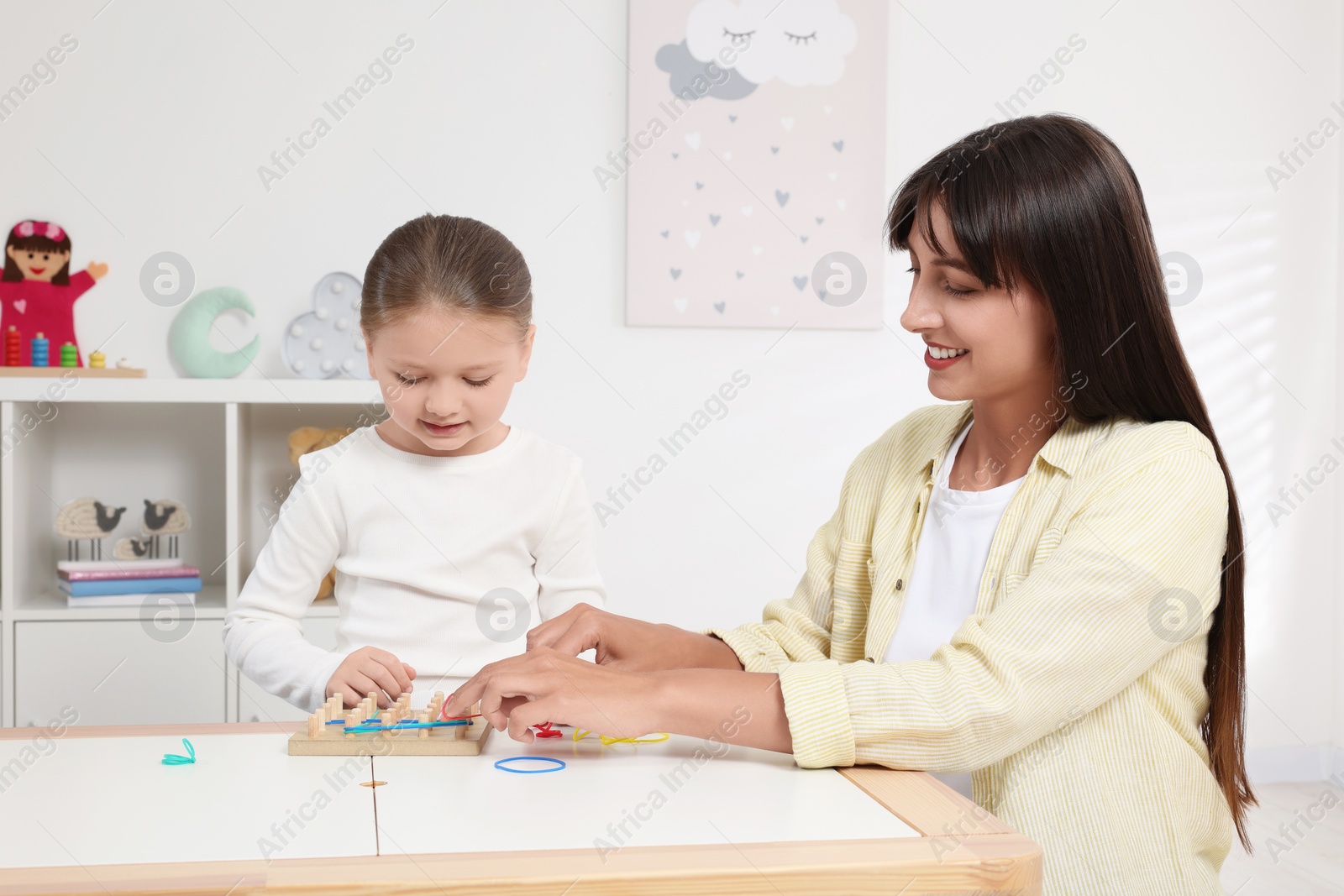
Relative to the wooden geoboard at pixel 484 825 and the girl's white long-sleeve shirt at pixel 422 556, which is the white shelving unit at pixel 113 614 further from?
the wooden geoboard at pixel 484 825

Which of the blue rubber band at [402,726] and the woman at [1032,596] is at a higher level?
the woman at [1032,596]

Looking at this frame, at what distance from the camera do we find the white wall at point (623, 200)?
94.8 inches

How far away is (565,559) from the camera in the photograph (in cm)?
147

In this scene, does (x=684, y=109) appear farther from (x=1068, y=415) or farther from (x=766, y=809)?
(x=766, y=809)

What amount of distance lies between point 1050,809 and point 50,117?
7.83 feet

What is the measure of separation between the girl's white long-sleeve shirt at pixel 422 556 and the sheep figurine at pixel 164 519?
1029 millimetres

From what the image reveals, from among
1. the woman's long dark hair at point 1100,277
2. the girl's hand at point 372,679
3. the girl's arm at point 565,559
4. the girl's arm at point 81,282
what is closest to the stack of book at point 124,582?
the girl's arm at point 81,282

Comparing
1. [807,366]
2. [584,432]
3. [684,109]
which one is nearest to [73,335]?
[584,432]

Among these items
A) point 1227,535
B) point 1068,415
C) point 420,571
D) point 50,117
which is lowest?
point 420,571

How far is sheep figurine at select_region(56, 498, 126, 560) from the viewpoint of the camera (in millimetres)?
2240

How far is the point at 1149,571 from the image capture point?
91 cm

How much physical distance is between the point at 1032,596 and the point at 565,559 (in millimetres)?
704

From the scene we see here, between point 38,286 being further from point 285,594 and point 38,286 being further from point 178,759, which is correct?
point 178,759

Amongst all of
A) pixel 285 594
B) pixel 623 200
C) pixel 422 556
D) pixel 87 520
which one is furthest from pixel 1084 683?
pixel 87 520
